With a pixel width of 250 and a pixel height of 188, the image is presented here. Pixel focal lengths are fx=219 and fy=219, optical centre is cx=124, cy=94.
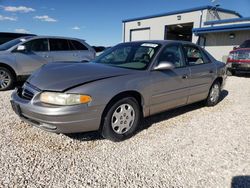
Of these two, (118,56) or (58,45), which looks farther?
(58,45)

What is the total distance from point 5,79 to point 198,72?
5.31 metres

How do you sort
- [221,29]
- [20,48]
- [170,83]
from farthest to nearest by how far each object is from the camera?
1. [221,29]
2. [20,48]
3. [170,83]

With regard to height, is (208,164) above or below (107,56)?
below

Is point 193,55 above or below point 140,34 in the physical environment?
below

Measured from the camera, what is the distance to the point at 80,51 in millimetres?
7824

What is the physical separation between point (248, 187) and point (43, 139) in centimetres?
277

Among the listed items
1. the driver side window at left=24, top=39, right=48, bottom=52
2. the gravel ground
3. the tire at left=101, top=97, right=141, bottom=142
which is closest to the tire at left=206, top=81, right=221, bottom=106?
the gravel ground

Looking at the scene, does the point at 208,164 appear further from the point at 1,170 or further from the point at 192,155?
the point at 1,170

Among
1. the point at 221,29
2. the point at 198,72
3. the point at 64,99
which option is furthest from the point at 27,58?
the point at 221,29

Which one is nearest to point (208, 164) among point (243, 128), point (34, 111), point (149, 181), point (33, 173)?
point (149, 181)

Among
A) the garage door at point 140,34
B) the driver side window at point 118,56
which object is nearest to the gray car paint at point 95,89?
the driver side window at point 118,56

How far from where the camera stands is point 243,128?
4.10 meters

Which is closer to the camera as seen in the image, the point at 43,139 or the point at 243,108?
the point at 43,139

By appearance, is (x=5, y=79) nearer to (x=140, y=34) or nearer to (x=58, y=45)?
(x=58, y=45)
